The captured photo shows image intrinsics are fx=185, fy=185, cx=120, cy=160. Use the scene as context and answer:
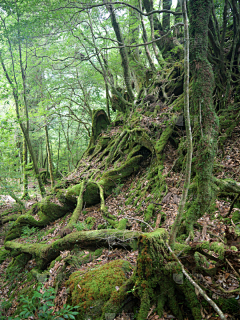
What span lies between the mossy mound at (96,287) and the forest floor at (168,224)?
39 centimetres

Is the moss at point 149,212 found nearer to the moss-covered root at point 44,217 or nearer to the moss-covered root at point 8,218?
the moss-covered root at point 44,217

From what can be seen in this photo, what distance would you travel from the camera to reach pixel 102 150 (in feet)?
35.8

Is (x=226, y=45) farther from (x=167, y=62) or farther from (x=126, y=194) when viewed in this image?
(x=126, y=194)

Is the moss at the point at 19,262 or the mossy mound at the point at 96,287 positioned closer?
the mossy mound at the point at 96,287

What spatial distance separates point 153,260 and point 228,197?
2.68 metres

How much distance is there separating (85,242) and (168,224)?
2184 mm

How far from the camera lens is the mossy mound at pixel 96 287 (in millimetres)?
2961

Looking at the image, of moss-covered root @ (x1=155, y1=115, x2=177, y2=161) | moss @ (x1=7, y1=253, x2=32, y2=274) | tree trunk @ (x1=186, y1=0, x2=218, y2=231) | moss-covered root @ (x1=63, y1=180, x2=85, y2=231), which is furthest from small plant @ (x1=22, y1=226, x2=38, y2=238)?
tree trunk @ (x1=186, y1=0, x2=218, y2=231)

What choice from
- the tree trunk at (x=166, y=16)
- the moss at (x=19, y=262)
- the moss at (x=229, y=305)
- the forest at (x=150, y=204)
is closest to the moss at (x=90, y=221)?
the forest at (x=150, y=204)

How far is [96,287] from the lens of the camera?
10.4 feet

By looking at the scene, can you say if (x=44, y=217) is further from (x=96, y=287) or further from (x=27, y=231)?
(x=96, y=287)

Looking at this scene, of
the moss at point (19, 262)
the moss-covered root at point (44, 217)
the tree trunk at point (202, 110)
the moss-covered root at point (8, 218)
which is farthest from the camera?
the moss-covered root at point (8, 218)

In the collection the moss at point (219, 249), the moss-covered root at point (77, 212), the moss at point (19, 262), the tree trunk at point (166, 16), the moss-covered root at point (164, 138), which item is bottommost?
the moss at point (19, 262)

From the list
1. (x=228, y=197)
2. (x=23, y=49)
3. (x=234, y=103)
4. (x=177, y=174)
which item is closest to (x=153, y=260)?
(x=228, y=197)
